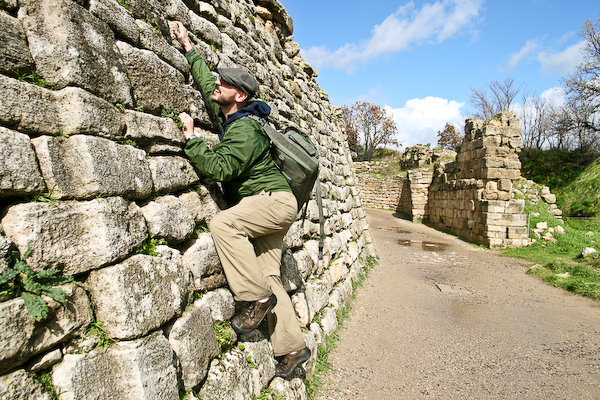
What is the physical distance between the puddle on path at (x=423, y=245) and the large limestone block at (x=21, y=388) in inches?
439

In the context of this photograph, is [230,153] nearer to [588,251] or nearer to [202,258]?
[202,258]

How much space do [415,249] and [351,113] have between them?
1092 inches

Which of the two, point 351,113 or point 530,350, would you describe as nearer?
point 530,350

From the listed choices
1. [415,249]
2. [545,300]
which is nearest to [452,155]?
[415,249]

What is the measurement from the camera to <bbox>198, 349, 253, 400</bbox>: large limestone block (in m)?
2.19

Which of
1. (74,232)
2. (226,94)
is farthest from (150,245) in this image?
(226,94)

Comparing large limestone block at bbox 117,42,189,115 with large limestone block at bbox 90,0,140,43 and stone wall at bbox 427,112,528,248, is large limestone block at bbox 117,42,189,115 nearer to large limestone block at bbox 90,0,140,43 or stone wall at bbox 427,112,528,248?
large limestone block at bbox 90,0,140,43

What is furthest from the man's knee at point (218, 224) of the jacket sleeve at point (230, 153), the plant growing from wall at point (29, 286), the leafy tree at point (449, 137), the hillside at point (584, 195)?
the leafy tree at point (449, 137)

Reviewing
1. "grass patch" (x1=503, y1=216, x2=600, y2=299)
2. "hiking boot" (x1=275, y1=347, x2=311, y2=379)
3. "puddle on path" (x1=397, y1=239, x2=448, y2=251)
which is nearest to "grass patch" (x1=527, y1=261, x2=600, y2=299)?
"grass patch" (x1=503, y1=216, x2=600, y2=299)

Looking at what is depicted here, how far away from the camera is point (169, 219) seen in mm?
2234

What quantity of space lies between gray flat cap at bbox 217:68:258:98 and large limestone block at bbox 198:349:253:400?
6.47ft

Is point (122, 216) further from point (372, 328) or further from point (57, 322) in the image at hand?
point (372, 328)

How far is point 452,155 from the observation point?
66.0ft

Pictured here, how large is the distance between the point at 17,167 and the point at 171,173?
0.92m
